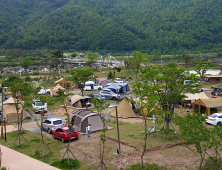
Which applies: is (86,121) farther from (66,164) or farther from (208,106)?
(208,106)

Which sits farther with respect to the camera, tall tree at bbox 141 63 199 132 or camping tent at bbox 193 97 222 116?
camping tent at bbox 193 97 222 116

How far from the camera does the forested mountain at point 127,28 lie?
113 meters

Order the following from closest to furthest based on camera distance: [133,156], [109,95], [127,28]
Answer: [133,156] → [109,95] → [127,28]

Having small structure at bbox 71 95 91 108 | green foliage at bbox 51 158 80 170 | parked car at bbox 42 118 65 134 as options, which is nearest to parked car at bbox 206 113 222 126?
parked car at bbox 42 118 65 134

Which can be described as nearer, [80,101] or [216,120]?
[216,120]

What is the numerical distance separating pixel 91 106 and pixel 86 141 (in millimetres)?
10725

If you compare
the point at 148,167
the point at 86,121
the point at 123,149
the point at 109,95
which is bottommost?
the point at 123,149

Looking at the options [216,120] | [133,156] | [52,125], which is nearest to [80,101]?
[52,125]

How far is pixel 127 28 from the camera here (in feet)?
430

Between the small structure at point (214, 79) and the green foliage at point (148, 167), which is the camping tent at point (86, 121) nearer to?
the green foliage at point (148, 167)

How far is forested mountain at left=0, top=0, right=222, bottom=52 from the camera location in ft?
370

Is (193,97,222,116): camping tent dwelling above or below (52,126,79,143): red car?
above

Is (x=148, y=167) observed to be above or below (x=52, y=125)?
below

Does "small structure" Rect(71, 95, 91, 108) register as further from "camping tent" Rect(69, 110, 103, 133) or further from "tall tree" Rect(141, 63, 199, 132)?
"tall tree" Rect(141, 63, 199, 132)
